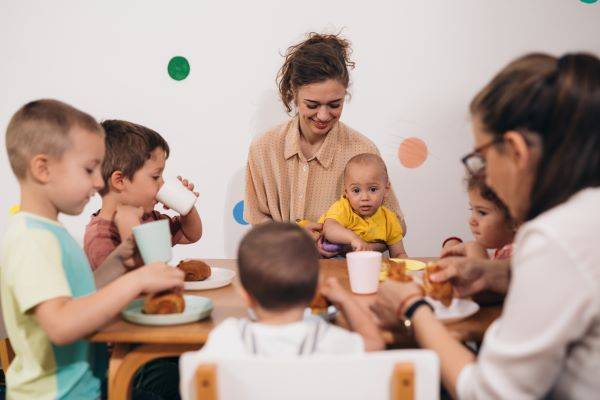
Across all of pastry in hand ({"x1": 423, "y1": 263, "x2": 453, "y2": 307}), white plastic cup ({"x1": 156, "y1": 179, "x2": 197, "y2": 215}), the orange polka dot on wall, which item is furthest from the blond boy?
the orange polka dot on wall

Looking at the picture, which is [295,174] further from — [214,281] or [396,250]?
[214,281]

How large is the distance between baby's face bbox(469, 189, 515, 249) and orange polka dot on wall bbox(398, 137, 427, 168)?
49.4 inches

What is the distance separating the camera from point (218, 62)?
2998 millimetres

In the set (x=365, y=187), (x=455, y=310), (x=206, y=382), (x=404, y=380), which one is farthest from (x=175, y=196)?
(x=404, y=380)

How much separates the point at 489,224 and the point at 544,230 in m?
0.81

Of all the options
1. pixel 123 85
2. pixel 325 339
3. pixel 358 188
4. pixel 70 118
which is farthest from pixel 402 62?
pixel 325 339

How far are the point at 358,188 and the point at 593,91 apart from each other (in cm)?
144

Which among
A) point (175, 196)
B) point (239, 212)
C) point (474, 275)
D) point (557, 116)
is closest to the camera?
point (557, 116)

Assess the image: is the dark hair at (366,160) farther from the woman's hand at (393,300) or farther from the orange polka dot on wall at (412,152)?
the woman's hand at (393,300)

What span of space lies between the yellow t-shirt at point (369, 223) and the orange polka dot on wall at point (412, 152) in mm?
595

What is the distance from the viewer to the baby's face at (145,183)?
6.36 feet

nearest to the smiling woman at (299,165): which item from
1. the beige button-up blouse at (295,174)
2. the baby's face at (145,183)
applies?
the beige button-up blouse at (295,174)

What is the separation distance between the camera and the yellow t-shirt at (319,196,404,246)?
2365mm

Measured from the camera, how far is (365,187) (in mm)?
2357
